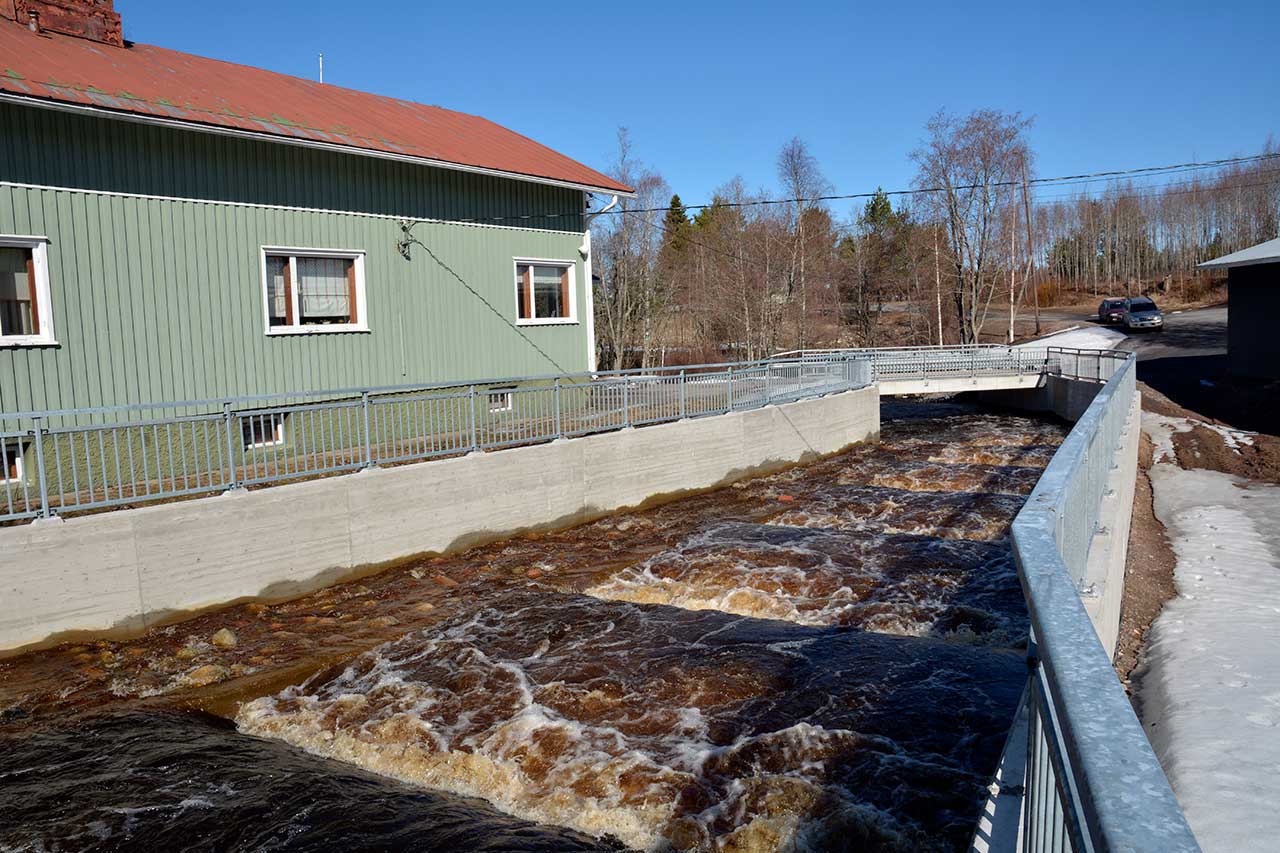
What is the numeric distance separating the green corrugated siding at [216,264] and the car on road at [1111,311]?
41463 millimetres

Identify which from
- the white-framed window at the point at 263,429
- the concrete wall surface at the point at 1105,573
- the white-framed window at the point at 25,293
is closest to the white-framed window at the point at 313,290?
the white-framed window at the point at 263,429

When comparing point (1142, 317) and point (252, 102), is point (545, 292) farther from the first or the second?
point (1142, 317)


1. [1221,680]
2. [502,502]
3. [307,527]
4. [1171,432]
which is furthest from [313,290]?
[1171,432]

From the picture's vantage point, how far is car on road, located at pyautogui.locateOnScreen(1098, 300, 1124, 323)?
4827 cm

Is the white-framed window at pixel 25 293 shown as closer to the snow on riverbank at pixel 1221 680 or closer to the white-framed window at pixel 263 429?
the white-framed window at pixel 263 429

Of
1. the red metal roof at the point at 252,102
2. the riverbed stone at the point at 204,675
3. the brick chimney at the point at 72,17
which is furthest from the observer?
the brick chimney at the point at 72,17

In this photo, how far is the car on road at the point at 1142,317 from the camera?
146 ft

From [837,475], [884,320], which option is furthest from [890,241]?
[837,475]

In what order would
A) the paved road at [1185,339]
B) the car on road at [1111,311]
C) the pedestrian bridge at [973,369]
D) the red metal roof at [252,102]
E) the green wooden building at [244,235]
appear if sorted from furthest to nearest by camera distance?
the car on road at [1111,311] < the paved road at [1185,339] < the pedestrian bridge at [973,369] < the red metal roof at [252,102] < the green wooden building at [244,235]

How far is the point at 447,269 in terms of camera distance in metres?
16.5

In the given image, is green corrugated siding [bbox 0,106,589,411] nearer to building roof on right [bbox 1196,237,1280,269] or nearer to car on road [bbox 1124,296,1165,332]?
building roof on right [bbox 1196,237,1280,269]

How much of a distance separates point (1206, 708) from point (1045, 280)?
7851 cm

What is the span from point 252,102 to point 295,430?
599cm

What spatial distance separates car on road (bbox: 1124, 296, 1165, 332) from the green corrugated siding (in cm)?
3809
